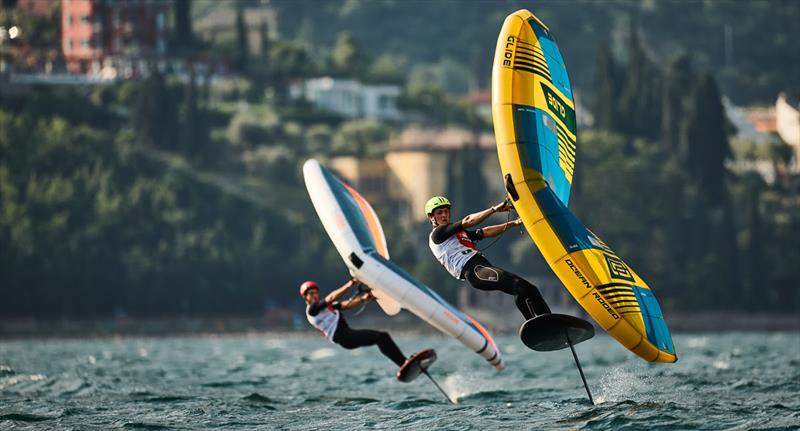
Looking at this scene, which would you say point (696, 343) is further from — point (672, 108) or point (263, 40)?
point (263, 40)

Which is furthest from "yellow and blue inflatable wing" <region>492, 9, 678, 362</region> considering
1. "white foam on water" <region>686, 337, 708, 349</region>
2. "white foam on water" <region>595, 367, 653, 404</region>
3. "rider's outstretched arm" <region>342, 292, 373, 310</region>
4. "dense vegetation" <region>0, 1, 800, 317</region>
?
"dense vegetation" <region>0, 1, 800, 317</region>

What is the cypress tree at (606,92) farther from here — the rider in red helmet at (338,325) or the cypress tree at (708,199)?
the rider in red helmet at (338,325)

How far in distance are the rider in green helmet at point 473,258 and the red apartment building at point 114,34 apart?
12648cm

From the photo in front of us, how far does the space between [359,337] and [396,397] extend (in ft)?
18.7

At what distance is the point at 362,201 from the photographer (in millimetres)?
29328

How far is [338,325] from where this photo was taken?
28.8m

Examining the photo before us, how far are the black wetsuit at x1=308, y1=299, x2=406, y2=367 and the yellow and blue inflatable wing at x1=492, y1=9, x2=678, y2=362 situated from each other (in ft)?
8.73

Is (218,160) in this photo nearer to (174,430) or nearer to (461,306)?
(461,306)

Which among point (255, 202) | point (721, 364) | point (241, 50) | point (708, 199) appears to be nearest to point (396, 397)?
point (721, 364)

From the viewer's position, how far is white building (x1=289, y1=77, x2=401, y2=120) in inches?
6383

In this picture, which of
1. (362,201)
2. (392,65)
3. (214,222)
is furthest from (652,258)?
(362,201)

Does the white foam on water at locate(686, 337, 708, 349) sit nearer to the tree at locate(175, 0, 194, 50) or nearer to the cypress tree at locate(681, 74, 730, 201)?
the cypress tree at locate(681, 74, 730, 201)

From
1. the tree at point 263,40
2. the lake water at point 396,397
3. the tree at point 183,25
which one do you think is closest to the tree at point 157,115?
the tree at point 183,25

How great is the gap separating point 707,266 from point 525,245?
35.4ft
